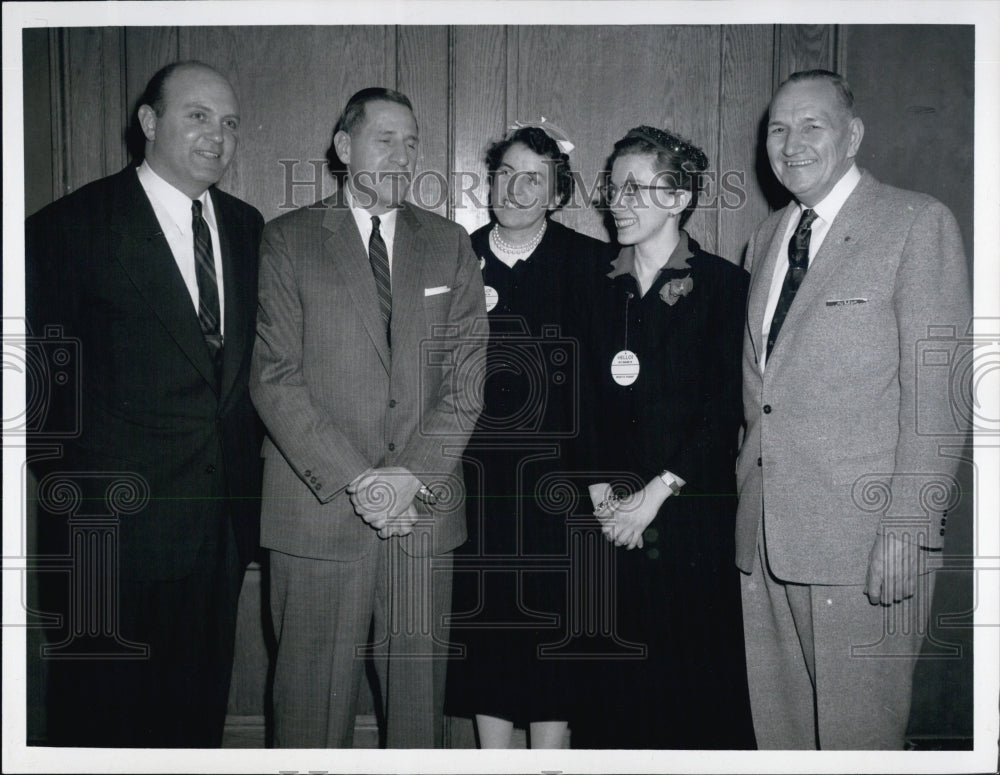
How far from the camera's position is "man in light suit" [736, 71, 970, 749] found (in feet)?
6.58

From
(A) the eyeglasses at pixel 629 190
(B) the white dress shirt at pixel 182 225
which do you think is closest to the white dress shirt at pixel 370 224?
(B) the white dress shirt at pixel 182 225

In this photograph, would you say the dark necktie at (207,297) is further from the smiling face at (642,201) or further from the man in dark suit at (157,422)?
the smiling face at (642,201)

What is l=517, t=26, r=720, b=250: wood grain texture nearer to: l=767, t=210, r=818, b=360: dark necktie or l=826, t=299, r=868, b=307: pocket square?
l=767, t=210, r=818, b=360: dark necktie

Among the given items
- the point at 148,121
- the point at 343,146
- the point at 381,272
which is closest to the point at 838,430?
the point at 381,272

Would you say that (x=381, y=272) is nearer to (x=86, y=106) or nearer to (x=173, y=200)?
(x=173, y=200)

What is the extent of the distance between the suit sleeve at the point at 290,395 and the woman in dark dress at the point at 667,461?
0.65 meters

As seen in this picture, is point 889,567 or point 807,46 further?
point 807,46

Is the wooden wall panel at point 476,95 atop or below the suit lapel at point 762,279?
atop

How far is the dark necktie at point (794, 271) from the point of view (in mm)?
2068

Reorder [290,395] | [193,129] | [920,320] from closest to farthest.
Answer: [920,320]
[290,395]
[193,129]

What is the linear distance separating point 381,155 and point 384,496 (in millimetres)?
862

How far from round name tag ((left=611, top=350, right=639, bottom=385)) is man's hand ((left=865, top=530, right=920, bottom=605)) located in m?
0.69

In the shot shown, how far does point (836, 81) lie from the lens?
85.0 inches

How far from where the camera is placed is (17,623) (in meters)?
2.31
